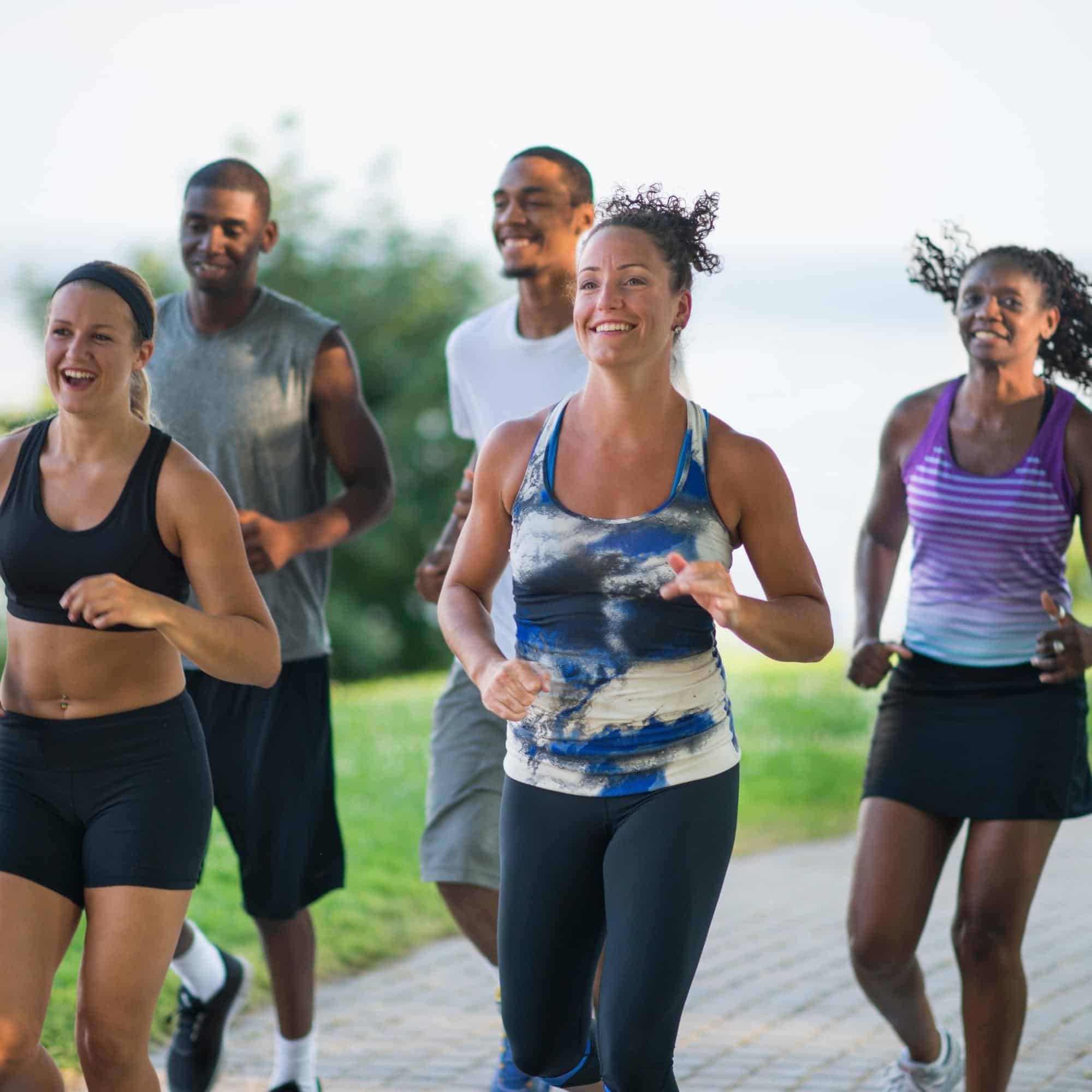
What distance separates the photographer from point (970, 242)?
16.1 ft

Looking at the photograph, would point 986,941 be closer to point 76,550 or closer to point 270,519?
point 270,519

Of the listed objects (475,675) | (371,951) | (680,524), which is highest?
(680,524)

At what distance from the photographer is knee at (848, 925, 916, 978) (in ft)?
13.9

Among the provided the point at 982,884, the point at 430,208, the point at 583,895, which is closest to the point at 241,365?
the point at 583,895

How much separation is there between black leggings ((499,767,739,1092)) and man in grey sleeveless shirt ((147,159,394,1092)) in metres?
1.38

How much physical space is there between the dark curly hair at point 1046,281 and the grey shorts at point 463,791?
73.0 inches

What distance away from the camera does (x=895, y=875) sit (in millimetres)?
4238

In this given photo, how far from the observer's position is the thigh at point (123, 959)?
128 inches

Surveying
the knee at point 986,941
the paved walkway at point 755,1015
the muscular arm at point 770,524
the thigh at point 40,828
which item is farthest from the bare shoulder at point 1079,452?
the thigh at point 40,828

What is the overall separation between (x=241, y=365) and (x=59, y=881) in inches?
74.6

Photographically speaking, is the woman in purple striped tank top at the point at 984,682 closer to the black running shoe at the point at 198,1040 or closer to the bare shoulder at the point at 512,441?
the bare shoulder at the point at 512,441

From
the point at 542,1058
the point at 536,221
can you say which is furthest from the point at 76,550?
the point at 536,221

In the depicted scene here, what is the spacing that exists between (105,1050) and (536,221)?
102 inches

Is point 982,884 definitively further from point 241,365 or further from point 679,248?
point 241,365
